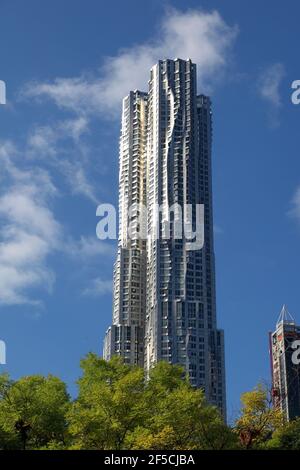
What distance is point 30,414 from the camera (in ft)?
183

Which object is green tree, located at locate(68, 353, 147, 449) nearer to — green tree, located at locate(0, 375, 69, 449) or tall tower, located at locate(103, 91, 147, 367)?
green tree, located at locate(0, 375, 69, 449)

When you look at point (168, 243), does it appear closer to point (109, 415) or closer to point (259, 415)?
point (259, 415)

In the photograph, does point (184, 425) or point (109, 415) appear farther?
point (184, 425)

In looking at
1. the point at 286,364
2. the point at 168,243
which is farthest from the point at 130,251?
the point at 286,364

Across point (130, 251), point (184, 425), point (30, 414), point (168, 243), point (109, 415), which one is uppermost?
point (130, 251)

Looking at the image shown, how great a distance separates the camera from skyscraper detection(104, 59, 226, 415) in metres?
145

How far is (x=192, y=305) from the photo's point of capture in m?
149

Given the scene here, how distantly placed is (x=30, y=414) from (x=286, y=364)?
10391 centimetres

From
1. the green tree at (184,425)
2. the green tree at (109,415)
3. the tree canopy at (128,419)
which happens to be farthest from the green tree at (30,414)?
the green tree at (184,425)

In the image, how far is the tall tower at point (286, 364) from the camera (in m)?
147

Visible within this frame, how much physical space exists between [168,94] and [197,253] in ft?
121
